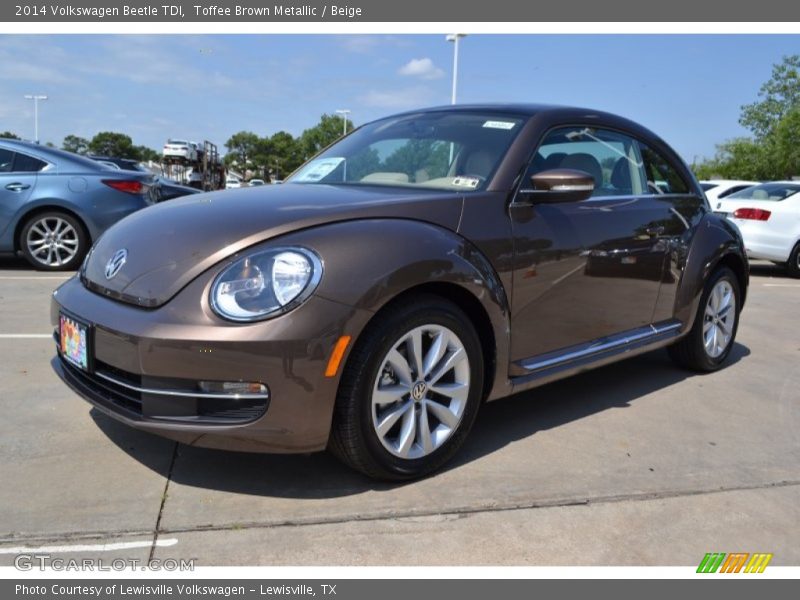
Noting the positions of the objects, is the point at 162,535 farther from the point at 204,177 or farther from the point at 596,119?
the point at 204,177

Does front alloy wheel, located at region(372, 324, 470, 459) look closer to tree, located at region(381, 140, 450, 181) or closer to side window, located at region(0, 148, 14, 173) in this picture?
tree, located at region(381, 140, 450, 181)

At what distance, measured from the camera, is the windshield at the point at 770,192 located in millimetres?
10445

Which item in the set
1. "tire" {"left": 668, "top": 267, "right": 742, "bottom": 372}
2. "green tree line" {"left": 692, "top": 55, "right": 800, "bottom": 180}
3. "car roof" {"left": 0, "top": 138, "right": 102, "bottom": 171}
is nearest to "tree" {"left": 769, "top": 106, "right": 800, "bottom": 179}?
"green tree line" {"left": 692, "top": 55, "right": 800, "bottom": 180}

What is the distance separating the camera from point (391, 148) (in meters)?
3.65

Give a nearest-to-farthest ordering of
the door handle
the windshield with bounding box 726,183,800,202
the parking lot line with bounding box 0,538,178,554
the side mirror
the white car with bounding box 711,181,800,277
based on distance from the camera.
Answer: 1. the parking lot line with bounding box 0,538,178,554
2. the side mirror
3. the door handle
4. the white car with bounding box 711,181,800,277
5. the windshield with bounding box 726,183,800,202

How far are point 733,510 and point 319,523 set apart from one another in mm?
1596

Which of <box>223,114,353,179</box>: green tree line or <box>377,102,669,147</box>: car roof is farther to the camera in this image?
<box>223,114,353,179</box>: green tree line

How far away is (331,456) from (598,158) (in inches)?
83.5

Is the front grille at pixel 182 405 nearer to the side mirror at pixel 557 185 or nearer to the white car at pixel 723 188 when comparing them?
the side mirror at pixel 557 185

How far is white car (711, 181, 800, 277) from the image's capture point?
33.6 feet

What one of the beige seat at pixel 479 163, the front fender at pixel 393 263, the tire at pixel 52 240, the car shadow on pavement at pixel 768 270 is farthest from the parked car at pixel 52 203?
the car shadow on pavement at pixel 768 270

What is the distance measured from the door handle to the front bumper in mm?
2090

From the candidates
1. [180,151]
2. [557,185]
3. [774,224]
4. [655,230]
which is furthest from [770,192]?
[180,151]

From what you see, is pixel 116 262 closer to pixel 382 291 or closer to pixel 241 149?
pixel 382 291
